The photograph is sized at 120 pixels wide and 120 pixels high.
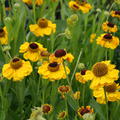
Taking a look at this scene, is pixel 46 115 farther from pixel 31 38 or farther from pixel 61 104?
pixel 31 38

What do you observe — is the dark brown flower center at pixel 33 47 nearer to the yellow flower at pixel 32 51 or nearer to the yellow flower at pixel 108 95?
the yellow flower at pixel 32 51

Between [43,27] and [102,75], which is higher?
[102,75]

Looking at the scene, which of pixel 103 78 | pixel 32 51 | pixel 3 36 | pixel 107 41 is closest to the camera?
pixel 103 78

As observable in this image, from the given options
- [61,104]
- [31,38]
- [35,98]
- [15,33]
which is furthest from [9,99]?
[31,38]

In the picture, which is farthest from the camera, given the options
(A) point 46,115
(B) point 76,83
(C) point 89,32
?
(C) point 89,32

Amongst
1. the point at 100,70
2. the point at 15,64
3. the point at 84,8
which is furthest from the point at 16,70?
the point at 84,8

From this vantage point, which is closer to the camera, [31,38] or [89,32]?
[31,38]

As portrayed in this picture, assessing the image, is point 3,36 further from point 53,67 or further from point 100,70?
point 100,70

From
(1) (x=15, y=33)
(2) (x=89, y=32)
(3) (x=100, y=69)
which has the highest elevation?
(3) (x=100, y=69)
